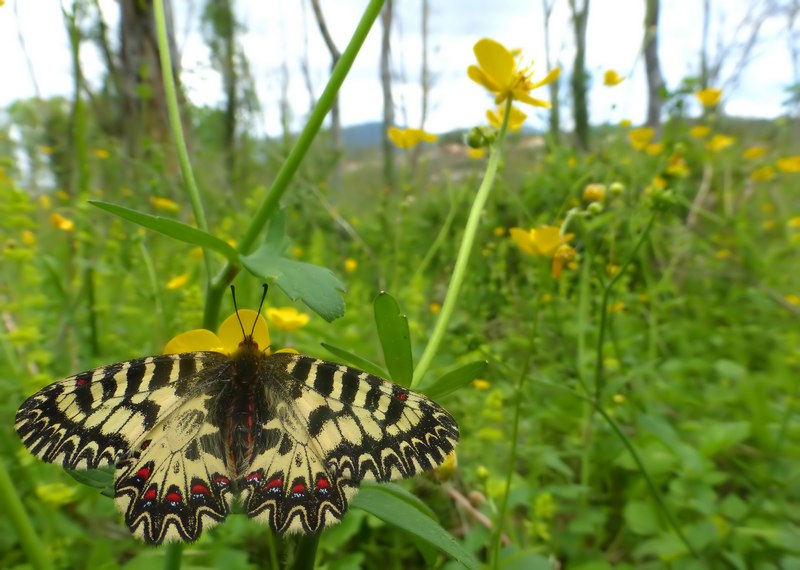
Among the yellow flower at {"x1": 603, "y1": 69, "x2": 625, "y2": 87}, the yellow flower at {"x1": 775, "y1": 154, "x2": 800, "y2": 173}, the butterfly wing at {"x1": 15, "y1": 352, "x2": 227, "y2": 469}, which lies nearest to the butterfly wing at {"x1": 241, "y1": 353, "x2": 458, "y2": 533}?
the butterfly wing at {"x1": 15, "y1": 352, "x2": 227, "y2": 469}

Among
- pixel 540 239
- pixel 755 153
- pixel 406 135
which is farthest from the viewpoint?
pixel 755 153

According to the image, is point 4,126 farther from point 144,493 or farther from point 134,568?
point 144,493

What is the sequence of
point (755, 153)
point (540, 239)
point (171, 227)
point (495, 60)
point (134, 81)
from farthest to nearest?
point (134, 81)
point (755, 153)
point (540, 239)
point (495, 60)
point (171, 227)

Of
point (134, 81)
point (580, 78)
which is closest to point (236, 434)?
point (134, 81)

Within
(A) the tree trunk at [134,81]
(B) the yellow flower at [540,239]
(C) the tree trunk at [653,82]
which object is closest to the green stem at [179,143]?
(B) the yellow flower at [540,239]

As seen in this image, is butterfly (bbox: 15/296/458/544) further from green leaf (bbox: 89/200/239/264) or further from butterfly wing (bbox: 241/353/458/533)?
green leaf (bbox: 89/200/239/264)

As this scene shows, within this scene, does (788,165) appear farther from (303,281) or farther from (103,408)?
(103,408)
